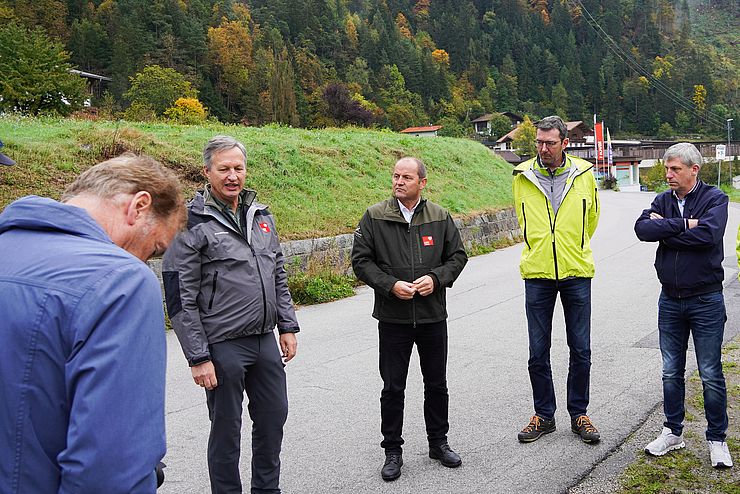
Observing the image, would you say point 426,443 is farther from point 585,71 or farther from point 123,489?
point 585,71

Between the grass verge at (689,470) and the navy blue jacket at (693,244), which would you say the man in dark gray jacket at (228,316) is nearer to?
the grass verge at (689,470)

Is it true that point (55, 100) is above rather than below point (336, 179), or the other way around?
above

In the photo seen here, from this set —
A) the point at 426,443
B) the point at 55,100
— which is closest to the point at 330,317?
the point at 426,443

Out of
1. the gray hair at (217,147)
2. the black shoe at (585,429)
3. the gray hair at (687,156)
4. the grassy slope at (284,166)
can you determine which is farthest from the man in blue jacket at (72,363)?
the grassy slope at (284,166)

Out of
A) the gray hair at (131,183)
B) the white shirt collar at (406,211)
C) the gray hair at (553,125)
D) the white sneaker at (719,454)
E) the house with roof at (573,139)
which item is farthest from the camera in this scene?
the house with roof at (573,139)

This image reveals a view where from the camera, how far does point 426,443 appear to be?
4895 mm

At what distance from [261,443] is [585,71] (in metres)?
158

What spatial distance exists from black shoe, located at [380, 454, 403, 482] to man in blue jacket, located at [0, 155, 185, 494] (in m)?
2.77

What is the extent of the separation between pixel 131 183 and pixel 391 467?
3.05 metres

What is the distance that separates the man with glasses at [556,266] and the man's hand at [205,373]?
2.45 metres

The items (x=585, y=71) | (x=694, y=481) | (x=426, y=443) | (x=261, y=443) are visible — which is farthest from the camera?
(x=585, y=71)

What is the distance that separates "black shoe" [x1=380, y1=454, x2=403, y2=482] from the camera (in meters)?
4.27

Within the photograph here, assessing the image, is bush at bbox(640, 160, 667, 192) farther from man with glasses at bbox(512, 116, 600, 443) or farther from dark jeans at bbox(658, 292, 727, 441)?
dark jeans at bbox(658, 292, 727, 441)

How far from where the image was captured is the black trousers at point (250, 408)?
11.8 feet
